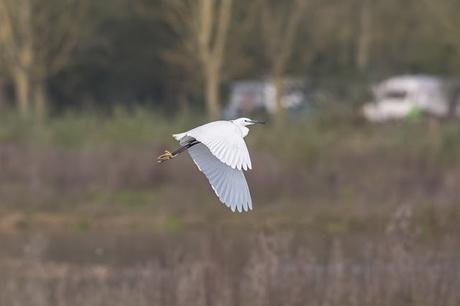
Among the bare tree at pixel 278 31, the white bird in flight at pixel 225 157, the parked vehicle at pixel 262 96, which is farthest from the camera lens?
the parked vehicle at pixel 262 96

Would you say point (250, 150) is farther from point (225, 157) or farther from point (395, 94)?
point (395, 94)

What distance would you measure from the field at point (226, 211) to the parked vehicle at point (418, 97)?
12907 mm

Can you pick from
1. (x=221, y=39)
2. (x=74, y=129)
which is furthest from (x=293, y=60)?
(x=74, y=129)

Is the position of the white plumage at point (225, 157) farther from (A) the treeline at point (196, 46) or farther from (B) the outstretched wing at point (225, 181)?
(A) the treeline at point (196, 46)

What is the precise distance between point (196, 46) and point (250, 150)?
26.0 feet

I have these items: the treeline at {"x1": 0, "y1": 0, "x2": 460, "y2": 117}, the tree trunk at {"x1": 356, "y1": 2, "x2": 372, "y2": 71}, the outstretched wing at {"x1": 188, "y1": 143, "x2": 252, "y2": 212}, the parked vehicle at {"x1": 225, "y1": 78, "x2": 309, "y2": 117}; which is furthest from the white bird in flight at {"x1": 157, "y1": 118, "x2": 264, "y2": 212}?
the tree trunk at {"x1": 356, "y1": 2, "x2": 372, "y2": 71}

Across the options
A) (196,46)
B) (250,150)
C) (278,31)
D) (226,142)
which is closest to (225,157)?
(226,142)

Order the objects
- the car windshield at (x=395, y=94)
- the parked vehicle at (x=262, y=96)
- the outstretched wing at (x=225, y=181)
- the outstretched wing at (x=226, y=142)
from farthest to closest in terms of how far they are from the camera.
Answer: the car windshield at (x=395, y=94)
the parked vehicle at (x=262, y=96)
the outstretched wing at (x=225, y=181)
the outstretched wing at (x=226, y=142)

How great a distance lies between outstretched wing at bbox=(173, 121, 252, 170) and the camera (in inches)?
285

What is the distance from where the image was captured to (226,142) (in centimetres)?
766

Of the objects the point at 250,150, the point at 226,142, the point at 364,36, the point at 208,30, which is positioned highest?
the point at 364,36

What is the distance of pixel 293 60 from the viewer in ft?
108

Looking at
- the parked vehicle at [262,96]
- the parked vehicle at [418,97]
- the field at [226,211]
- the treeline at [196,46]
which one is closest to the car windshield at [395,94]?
the parked vehicle at [418,97]

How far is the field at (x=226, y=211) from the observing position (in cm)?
1054
